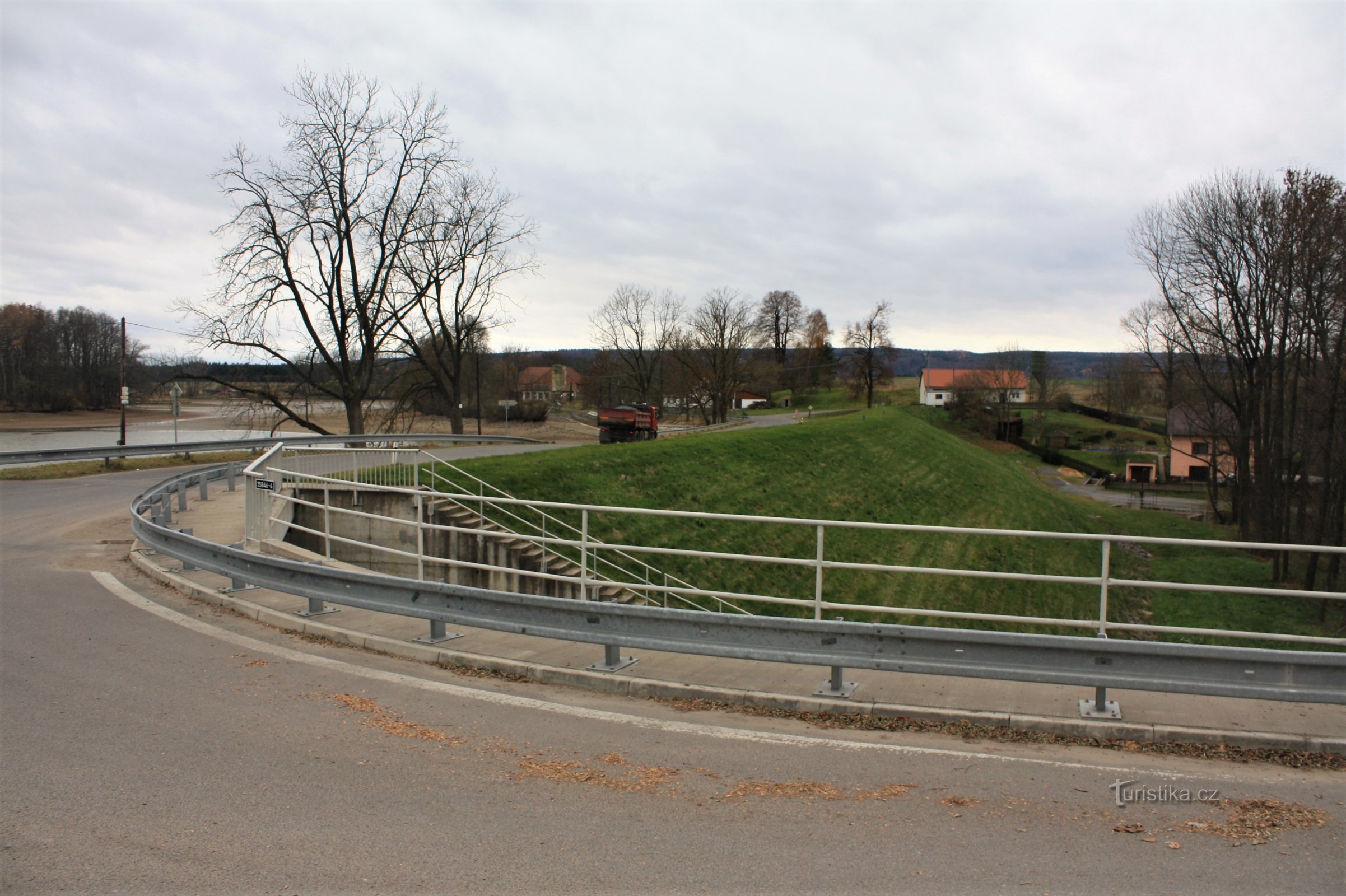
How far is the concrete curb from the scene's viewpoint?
190 inches

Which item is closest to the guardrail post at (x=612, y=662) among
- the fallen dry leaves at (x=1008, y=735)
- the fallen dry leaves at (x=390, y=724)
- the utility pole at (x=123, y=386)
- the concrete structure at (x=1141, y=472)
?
the fallen dry leaves at (x=1008, y=735)

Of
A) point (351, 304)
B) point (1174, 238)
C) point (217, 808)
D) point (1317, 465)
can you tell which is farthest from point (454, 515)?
point (1174, 238)

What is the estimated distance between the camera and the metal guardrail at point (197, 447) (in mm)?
24688

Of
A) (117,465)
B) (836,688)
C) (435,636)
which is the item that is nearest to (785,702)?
(836,688)

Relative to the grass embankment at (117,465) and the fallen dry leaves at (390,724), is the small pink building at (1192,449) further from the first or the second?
the grass embankment at (117,465)

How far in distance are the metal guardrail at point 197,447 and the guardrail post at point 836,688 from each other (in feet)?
64.7

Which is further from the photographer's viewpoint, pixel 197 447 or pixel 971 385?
pixel 971 385

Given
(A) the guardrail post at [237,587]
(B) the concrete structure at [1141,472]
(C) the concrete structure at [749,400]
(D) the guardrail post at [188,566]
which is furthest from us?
(C) the concrete structure at [749,400]

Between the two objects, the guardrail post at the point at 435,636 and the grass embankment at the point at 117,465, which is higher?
the guardrail post at the point at 435,636

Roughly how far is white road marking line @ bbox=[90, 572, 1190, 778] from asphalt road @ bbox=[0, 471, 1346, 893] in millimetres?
23

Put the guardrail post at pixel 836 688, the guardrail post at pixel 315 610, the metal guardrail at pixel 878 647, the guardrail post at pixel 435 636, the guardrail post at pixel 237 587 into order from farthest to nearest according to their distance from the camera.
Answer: the guardrail post at pixel 237 587, the guardrail post at pixel 315 610, the guardrail post at pixel 435 636, the guardrail post at pixel 836 688, the metal guardrail at pixel 878 647

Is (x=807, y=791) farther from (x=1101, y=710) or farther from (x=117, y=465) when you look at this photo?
(x=117, y=465)

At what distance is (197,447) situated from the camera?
1275 inches

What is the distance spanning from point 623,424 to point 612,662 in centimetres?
3376
